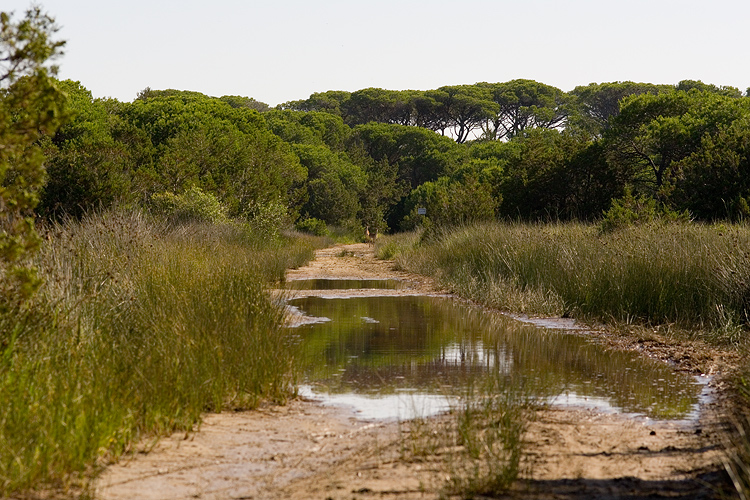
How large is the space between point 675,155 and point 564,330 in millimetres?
17933

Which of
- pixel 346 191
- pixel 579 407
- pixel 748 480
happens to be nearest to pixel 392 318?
pixel 579 407

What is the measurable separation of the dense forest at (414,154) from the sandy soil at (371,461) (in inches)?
109

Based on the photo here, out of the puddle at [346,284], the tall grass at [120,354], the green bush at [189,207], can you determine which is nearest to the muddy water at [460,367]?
the tall grass at [120,354]

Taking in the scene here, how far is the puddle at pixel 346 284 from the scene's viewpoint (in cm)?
2153

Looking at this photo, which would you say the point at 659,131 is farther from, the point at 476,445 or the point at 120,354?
the point at 476,445

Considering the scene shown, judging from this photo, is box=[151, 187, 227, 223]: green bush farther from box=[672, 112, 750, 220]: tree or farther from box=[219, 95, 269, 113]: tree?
box=[219, 95, 269, 113]: tree

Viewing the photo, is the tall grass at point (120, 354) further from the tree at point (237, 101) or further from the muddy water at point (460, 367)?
the tree at point (237, 101)

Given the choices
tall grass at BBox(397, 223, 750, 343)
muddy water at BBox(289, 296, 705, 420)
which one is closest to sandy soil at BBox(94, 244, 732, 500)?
muddy water at BBox(289, 296, 705, 420)

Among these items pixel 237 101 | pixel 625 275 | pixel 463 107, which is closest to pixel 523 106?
pixel 463 107

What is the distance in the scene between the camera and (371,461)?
5.94 m

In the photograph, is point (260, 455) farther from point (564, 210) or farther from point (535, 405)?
point (564, 210)

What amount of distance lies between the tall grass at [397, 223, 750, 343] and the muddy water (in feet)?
4.02

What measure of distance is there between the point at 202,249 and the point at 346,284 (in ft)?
30.2

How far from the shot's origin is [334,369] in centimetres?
1009
